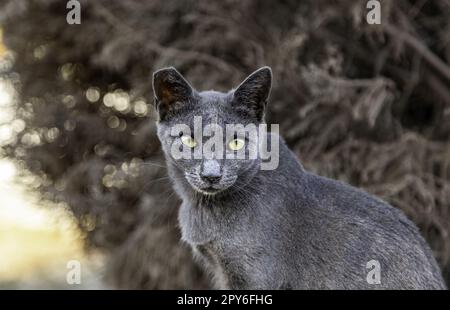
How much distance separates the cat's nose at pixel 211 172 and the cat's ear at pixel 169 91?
0.39 metres

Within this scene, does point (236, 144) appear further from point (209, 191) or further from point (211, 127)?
point (209, 191)

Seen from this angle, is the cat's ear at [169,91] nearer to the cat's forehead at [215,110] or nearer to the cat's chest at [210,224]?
the cat's forehead at [215,110]

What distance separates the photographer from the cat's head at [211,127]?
118 inches

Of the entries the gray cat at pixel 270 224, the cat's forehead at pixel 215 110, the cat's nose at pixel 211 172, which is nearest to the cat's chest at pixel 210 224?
the gray cat at pixel 270 224

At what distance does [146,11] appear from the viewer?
5.75 m

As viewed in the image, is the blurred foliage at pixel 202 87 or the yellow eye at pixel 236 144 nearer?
the yellow eye at pixel 236 144

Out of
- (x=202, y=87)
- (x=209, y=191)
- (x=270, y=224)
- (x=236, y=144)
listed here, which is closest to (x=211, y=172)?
(x=209, y=191)

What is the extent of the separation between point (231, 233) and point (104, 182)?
3149mm

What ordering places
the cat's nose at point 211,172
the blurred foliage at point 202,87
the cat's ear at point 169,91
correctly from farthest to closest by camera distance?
the blurred foliage at point 202,87 → the cat's ear at point 169,91 → the cat's nose at point 211,172

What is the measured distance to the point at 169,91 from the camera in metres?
3.16

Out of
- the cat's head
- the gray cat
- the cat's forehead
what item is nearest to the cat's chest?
the gray cat
